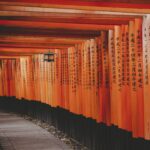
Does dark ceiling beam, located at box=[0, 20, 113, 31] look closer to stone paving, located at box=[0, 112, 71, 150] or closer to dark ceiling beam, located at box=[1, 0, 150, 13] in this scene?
dark ceiling beam, located at box=[1, 0, 150, 13]

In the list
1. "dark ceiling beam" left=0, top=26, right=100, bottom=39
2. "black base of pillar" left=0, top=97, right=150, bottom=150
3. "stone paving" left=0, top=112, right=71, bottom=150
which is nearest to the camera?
"black base of pillar" left=0, top=97, right=150, bottom=150

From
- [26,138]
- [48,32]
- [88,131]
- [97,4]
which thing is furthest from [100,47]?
[26,138]

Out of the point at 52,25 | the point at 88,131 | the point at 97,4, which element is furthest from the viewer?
the point at 88,131

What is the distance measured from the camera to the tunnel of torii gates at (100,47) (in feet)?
26.3

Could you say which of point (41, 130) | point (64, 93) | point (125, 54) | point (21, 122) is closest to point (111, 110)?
point (125, 54)

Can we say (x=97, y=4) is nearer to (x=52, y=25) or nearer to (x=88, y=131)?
(x=52, y=25)

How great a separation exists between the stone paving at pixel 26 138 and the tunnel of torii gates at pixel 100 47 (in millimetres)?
1822

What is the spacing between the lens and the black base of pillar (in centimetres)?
1058

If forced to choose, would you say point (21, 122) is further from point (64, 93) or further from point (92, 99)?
point (92, 99)

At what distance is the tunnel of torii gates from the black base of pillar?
558mm

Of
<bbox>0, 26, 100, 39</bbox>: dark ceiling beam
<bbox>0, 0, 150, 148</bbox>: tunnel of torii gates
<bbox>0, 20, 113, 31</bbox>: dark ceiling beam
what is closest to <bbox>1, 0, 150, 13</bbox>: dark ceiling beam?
<bbox>0, 0, 150, 148</bbox>: tunnel of torii gates

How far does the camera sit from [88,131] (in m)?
14.4

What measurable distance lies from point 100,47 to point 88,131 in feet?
13.7

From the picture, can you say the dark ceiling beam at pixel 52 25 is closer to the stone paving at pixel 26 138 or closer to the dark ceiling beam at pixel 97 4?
the dark ceiling beam at pixel 97 4
